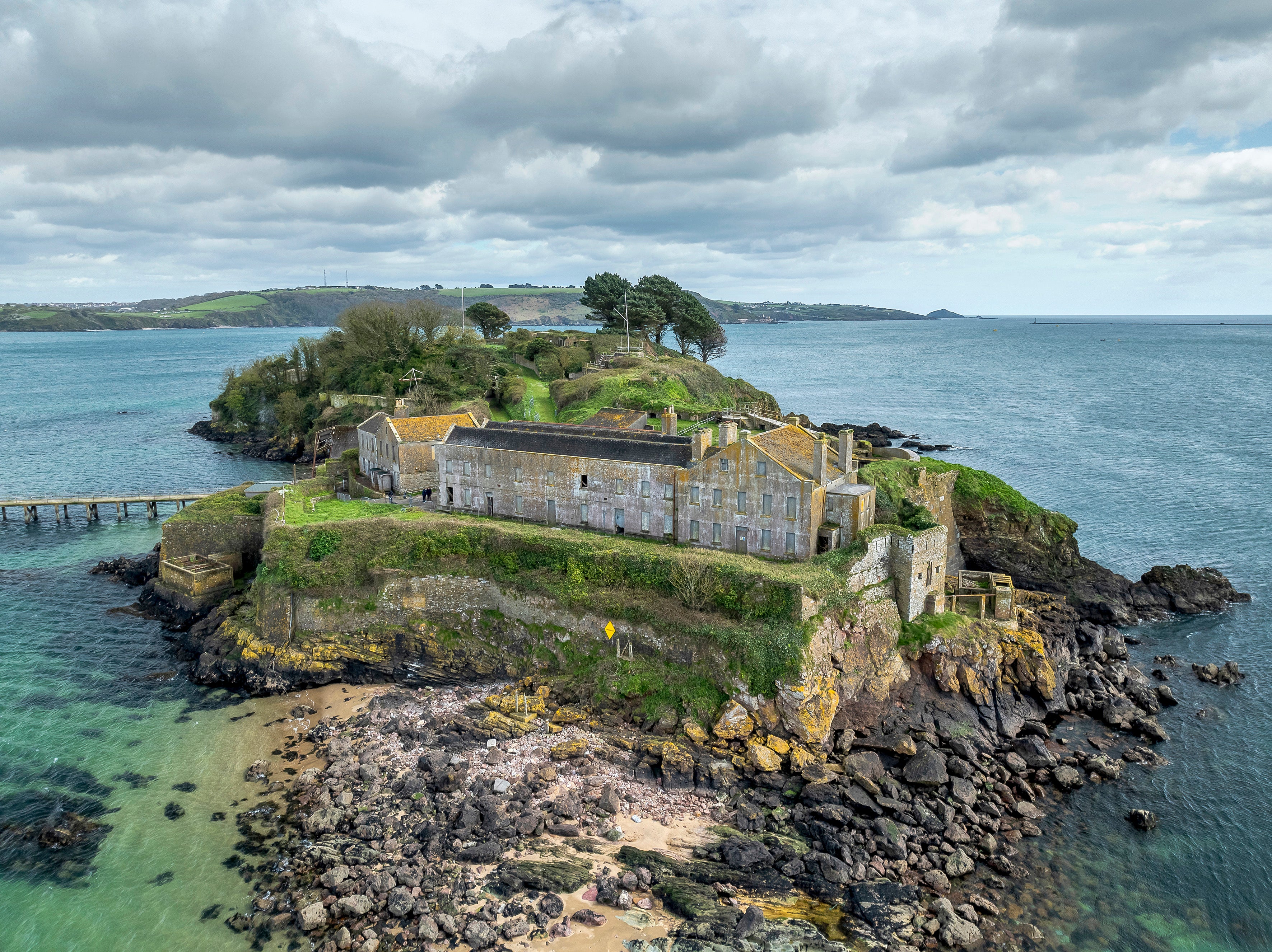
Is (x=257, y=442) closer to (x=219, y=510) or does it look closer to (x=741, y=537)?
(x=219, y=510)

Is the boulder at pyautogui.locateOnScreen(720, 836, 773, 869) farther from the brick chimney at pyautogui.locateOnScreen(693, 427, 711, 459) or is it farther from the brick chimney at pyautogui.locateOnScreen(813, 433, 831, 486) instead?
the brick chimney at pyautogui.locateOnScreen(693, 427, 711, 459)

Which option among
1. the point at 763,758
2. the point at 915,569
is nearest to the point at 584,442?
the point at 915,569

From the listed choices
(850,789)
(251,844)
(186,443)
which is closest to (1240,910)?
(850,789)

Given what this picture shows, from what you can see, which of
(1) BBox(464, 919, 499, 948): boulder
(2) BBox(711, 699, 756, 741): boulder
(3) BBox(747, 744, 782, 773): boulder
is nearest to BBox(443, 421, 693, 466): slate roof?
(2) BBox(711, 699, 756, 741): boulder

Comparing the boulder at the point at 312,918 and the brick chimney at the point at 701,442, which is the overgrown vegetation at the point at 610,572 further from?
the boulder at the point at 312,918

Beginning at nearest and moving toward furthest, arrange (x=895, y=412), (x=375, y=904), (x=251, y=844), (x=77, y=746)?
(x=375, y=904)
(x=251, y=844)
(x=77, y=746)
(x=895, y=412)

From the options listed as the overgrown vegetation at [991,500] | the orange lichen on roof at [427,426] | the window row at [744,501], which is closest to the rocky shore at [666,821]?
the window row at [744,501]

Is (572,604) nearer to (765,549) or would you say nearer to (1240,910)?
(765,549)
